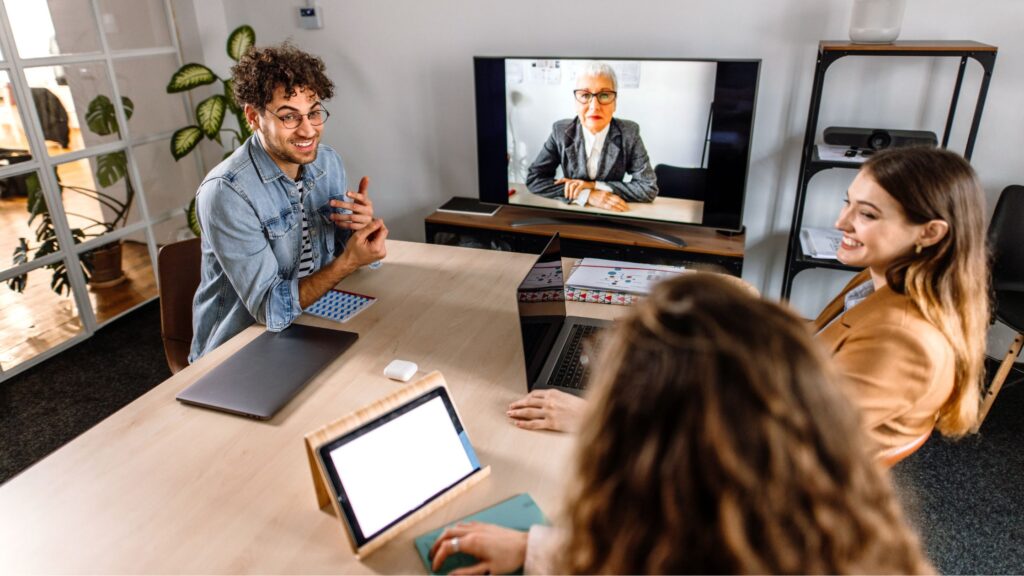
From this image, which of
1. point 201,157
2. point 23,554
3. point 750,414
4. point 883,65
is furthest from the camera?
point 201,157

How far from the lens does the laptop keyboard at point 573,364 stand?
144cm

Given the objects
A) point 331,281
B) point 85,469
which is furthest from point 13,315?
point 85,469

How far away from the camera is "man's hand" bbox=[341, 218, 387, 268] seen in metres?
1.77

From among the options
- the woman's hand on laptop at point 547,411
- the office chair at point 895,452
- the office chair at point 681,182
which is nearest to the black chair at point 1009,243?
the office chair at point 681,182

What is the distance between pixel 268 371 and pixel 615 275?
986mm

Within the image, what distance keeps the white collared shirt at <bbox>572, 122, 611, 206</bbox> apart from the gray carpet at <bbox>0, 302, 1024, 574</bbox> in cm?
163

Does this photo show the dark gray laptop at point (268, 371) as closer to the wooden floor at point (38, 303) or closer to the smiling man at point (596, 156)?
the smiling man at point (596, 156)

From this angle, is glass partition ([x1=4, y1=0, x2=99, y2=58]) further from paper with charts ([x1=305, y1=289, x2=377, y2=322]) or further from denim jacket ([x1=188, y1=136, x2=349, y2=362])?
paper with charts ([x1=305, y1=289, x2=377, y2=322])

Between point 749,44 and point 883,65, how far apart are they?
21.0 inches

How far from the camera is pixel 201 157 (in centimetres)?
387

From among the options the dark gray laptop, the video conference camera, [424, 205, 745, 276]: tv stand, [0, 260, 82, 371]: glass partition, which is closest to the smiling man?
[424, 205, 745, 276]: tv stand

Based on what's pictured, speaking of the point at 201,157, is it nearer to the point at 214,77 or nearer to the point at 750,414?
the point at 214,77

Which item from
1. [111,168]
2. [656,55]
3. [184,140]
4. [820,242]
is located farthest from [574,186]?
[111,168]

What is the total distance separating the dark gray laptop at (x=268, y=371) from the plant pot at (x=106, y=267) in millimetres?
2345
